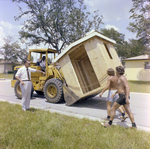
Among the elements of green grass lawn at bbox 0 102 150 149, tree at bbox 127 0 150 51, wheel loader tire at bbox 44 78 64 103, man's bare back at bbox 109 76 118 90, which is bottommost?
green grass lawn at bbox 0 102 150 149

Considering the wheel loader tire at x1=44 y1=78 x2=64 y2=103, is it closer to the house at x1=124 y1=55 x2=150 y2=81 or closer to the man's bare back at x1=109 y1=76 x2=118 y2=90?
the man's bare back at x1=109 y1=76 x2=118 y2=90

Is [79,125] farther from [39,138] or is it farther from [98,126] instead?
[39,138]

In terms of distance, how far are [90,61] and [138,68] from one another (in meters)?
19.8

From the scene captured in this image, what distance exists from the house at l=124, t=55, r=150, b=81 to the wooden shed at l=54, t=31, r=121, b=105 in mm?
17602

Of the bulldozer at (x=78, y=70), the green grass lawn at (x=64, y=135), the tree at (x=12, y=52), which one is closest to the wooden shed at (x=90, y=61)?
the bulldozer at (x=78, y=70)

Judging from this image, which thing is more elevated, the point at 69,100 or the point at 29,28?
the point at 29,28

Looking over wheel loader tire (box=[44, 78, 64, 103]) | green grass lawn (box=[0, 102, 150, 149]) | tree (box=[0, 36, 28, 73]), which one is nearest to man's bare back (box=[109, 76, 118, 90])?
green grass lawn (box=[0, 102, 150, 149])

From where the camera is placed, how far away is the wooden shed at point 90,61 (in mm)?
6293

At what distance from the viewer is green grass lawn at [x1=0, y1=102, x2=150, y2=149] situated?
3412mm

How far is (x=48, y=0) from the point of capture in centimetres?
2261

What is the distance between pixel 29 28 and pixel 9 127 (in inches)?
820

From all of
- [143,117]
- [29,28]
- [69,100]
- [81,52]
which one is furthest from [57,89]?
[29,28]

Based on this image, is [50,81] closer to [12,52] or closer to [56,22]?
[56,22]

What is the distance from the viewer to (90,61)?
7.02 m
